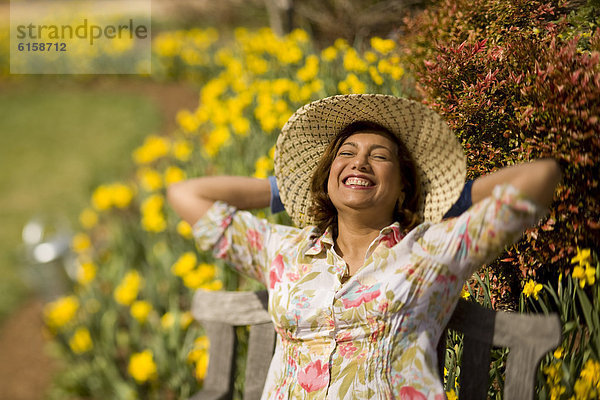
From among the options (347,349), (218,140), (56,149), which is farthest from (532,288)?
(56,149)

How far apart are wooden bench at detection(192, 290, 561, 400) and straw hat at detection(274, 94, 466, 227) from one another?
11.8 inches

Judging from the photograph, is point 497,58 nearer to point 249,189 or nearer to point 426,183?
point 426,183

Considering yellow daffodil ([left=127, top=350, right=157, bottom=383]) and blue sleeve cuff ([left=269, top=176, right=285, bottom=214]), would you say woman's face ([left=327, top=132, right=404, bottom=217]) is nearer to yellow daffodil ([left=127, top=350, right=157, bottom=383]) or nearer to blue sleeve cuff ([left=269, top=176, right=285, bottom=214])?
blue sleeve cuff ([left=269, top=176, right=285, bottom=214])

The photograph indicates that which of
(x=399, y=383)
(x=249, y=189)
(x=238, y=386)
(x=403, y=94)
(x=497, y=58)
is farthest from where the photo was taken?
(x=238, y=386)

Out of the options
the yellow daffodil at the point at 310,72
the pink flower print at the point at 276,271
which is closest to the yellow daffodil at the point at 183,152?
the yellow daffodil at the point at 310,72

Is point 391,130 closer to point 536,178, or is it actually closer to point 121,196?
point 536,178

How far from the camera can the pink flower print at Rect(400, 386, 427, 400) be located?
127cm

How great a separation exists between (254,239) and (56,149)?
6513 mm

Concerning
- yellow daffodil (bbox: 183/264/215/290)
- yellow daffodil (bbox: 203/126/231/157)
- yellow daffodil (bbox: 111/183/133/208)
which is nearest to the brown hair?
yellow daffodil (bbox: 183/264/215/290)

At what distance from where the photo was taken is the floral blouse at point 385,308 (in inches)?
49.1

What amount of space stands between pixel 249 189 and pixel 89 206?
13.1 feet

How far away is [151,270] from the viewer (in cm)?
282

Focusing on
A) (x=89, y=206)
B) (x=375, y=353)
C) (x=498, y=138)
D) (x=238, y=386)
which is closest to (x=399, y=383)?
(x=375, y=353)

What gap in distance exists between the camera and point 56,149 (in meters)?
7.11
